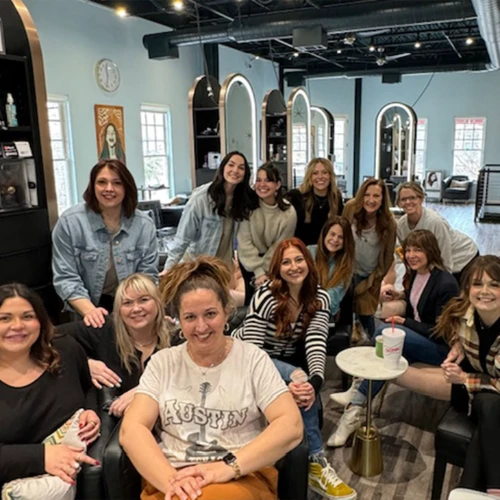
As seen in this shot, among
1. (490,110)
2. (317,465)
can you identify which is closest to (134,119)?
(317,465)

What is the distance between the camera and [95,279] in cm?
264

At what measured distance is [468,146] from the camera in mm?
13195

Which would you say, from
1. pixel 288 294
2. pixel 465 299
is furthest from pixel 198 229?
pixel 465 299

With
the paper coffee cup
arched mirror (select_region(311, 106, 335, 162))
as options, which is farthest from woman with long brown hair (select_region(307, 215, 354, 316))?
arched mirror (select_region(311, 106, 335, 162))

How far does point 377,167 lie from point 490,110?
3474mm

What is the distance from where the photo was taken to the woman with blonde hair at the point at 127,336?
2031mm

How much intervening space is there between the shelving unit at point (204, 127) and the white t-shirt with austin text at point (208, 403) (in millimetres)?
4864

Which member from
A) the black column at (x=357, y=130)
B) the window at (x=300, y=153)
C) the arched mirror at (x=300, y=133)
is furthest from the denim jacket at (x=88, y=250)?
the black column at (x=357, y=130)

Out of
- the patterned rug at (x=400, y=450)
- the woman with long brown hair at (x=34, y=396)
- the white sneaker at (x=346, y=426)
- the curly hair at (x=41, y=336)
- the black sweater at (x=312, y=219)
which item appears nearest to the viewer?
the woman with long brown hair at (x=34, y=396)

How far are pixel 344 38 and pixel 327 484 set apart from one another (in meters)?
7.84

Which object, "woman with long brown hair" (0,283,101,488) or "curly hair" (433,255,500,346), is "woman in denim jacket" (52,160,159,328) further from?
"curly hair" (433,255,500,346)

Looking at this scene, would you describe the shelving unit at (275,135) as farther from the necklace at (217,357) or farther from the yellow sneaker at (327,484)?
the necklace at (217,357)

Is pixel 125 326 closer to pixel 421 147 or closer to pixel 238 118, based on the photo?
pixel 238 118

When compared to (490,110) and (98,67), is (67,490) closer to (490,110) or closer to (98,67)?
(98,67)
